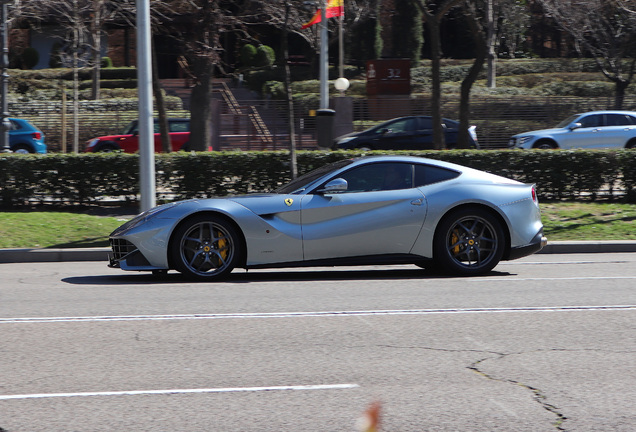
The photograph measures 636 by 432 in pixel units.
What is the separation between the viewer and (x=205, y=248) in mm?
9031

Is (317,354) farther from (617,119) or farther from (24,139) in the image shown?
(24,139)

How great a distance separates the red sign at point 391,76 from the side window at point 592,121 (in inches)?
502

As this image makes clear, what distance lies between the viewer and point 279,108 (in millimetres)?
27391

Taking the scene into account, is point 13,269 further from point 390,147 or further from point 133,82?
point 133,82

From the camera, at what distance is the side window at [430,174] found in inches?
375

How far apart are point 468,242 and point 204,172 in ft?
22.2

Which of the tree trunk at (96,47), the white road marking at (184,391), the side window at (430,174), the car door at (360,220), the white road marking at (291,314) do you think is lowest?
the white road marking at (184,391)

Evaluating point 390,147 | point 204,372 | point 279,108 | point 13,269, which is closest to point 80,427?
point 204,372

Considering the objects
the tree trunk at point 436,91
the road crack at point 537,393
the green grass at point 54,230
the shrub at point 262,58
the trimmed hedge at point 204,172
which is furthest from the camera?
the shrub at point 262,58

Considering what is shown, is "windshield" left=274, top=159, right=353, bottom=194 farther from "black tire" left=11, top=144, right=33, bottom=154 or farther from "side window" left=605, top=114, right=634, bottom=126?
"black tire" left=11, top=144, right=33, bottom=154

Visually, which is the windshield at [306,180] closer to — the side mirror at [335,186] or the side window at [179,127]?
the side mirror at [335,186]

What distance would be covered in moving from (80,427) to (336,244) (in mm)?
5032

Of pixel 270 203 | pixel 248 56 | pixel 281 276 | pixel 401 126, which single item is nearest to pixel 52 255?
pixel 281 276

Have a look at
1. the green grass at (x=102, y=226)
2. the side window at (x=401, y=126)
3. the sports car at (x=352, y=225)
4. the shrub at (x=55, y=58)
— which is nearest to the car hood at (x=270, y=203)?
the sports car at (x=352, y=225)
